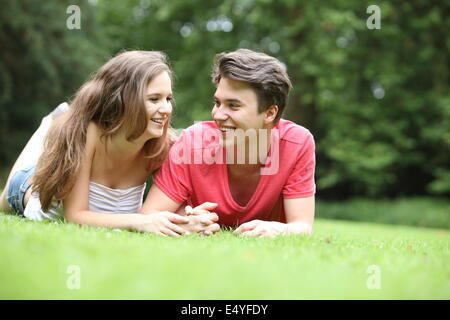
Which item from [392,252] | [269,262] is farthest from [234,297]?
[392,252]

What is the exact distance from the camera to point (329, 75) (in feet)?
57.7

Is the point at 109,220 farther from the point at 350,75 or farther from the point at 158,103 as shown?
the point at 350,75

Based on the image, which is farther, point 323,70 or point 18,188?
point 323,70

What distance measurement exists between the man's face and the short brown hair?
0.17 ft

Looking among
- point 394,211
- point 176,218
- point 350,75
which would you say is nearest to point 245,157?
point 176,218

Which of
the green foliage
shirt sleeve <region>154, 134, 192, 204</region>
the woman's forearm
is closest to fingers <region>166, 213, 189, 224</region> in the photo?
the woman's forearm

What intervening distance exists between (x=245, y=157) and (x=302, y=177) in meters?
0.55

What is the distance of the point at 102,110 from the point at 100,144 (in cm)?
31

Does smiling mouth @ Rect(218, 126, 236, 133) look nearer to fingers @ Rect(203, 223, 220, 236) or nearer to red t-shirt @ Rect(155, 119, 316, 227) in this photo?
red t-shirt @ Rect(155, 119, 316, 227)

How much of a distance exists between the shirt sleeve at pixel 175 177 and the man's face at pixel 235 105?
1.64 ft

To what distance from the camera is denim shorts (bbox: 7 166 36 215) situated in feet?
18.0
